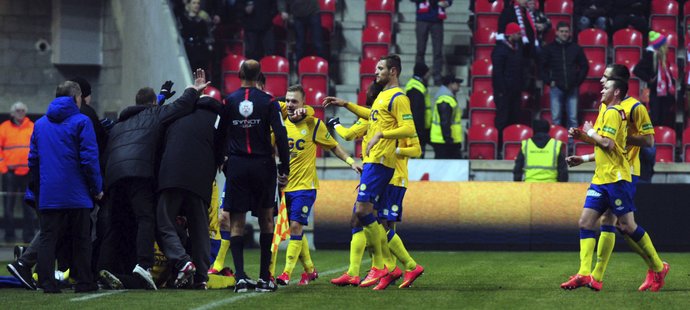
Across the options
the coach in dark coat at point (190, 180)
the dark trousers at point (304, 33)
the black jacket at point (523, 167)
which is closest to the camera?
the coach in dark coat at point (190, 180)

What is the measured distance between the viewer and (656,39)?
77.6 feet

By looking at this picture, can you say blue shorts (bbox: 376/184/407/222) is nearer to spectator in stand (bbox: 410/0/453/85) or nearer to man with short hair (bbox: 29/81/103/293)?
man with short hair (bbox: 29/81/103/293)

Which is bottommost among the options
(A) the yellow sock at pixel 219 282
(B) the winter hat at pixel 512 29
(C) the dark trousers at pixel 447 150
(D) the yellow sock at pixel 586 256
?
(A) the yellow sock at pixel 219 282

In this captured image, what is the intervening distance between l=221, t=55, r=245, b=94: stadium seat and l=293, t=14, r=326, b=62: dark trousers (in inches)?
41.3

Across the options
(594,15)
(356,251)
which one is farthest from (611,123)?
(594,15)

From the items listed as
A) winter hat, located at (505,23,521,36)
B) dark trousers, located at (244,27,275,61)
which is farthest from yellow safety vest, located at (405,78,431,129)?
dark trousers, located at (244,27,275,61)

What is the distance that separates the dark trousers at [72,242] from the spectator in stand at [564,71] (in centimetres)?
1233

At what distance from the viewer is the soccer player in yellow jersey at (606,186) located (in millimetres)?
12250

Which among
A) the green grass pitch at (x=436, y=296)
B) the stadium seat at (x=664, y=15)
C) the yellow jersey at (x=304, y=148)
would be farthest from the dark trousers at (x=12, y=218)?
the stadium seat at (x=664, y=15)

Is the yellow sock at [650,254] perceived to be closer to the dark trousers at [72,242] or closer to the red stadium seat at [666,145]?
the dark trousers at [72,242]

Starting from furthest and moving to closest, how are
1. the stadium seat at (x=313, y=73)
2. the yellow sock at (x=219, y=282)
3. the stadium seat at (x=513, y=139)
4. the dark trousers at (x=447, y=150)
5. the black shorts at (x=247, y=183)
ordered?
the stadium seat at (x=313, y=73), the stadium seat at (x=513, y=139), the dark trousers at (x=447, y=150), the yellow sock at (x=219, y=282), the black shorts at (x=247, y=183)

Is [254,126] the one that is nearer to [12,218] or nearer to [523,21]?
[12,218]

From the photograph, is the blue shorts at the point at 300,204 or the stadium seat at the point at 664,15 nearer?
the blue shorts at the point at 300,204

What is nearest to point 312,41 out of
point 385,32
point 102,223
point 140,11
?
point 385,32
